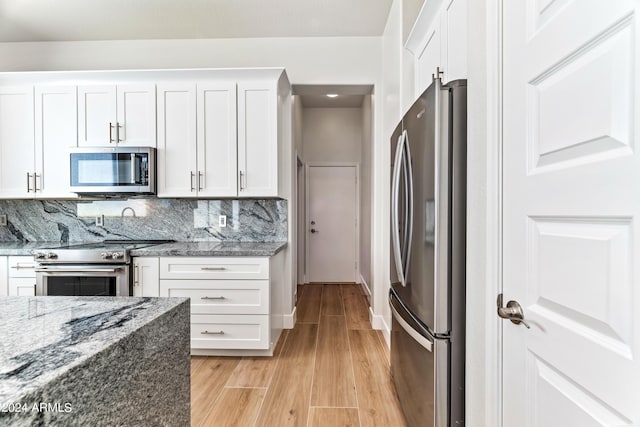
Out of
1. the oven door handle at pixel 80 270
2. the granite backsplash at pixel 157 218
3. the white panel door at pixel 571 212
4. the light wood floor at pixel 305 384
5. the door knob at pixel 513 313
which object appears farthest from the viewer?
the granite backsplash at pixel 157 218

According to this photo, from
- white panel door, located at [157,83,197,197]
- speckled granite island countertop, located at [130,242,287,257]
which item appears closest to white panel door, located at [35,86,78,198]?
white panel door, located at [157,83,197,197]

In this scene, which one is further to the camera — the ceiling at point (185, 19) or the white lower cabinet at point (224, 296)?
the ceiling at point (185, 19)

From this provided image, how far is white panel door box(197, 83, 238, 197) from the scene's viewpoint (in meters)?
2.75

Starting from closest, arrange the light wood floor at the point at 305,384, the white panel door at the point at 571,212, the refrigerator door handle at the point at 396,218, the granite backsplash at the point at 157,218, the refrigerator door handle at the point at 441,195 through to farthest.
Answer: the white panel door at the point at 571,212 → the refrigerator door handle at the point at 441,195 → the refrigerator door handle at the point at 396,218 → the light wood floor at the point at 305,384 → the granite backsplash at the point at 157,218

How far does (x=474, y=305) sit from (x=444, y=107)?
77 centimetres

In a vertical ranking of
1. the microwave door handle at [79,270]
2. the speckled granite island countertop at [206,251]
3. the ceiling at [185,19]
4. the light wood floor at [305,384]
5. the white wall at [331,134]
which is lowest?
the light wood floor at [305,384]

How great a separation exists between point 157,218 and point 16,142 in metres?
1.35

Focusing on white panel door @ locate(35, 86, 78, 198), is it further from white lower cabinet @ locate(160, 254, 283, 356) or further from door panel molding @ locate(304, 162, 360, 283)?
door panel molding @ locate(304, 162, 360, 283)

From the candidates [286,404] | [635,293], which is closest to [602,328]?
[635,293]

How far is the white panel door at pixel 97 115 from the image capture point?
278 cm

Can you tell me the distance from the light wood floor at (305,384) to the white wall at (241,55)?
8.17 ft

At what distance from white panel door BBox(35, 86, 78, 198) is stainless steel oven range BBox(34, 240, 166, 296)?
0.68 m

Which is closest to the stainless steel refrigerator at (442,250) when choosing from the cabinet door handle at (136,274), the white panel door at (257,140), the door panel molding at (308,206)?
the white panel door at (257,140)

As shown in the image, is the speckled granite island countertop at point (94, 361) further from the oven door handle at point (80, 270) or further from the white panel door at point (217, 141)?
the white panel door at point (217, 141)
